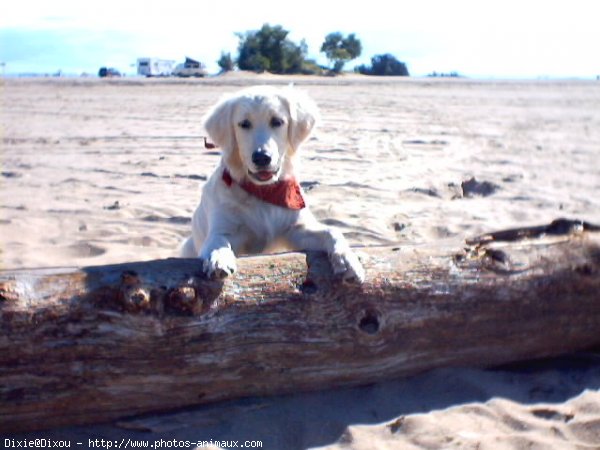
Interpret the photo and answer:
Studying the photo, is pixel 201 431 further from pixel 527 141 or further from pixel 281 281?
pixel 527 141

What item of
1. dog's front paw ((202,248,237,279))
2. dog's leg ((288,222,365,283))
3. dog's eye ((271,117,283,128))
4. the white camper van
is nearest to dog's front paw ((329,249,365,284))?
dog's leg ((288,222,365,283))

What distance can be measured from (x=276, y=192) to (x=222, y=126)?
0.57 meters

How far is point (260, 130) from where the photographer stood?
4.25 metres

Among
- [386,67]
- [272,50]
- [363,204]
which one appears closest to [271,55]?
[272,50]

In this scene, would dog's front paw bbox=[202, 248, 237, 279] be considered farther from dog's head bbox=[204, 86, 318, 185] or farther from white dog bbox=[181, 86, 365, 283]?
dog's head bbox=[204, 86, 318, 185]

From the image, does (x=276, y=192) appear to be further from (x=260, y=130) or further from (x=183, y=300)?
(x=183, y=300)

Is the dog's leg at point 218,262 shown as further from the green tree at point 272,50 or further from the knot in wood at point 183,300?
the green tree at point 272,50

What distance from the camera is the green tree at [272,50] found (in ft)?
181

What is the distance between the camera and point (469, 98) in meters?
24.1

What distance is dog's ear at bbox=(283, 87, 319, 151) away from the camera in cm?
445

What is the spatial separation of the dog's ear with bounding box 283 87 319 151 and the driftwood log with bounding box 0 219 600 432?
4.01 ft

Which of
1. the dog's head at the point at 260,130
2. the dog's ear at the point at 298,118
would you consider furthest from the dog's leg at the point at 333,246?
the dog's ear at the point at 298,118

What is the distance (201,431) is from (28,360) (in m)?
0.81

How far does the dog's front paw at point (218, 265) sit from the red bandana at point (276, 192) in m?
0.93
